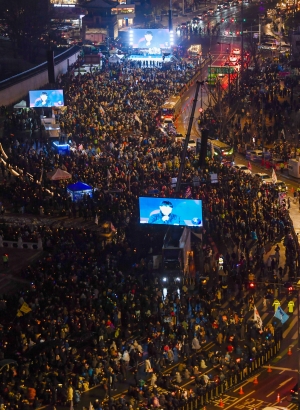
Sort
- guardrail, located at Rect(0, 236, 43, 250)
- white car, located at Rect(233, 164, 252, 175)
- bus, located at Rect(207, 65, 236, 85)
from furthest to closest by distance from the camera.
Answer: bus, located at Rect(207, 65, 236, 85), white car, located at Rect(233, 164, 252, 175), guardrail, located at Rect(0, 236, 43, 250)

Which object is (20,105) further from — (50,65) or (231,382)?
(231,382)

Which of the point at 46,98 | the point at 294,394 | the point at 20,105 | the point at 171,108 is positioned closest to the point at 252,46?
the point at 171,108

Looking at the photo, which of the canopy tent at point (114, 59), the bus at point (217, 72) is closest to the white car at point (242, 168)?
the bus at point (217, 72)

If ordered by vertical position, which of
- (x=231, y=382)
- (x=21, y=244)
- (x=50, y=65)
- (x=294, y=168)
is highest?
(x=50, y=65)

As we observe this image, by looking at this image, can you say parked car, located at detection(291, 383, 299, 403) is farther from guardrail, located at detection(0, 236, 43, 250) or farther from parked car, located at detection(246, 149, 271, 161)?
parked car, located at detection(246, 149, 271, 161)

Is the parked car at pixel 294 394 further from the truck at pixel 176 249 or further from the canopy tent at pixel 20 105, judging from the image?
the canopy tent at pixel 20 105

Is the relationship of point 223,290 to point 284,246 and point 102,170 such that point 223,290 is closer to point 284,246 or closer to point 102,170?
point 284,246

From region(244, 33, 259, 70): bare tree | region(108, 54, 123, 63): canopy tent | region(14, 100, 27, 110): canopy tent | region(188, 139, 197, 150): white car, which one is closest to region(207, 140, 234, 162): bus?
region(188, 139, 197, 150): white car
